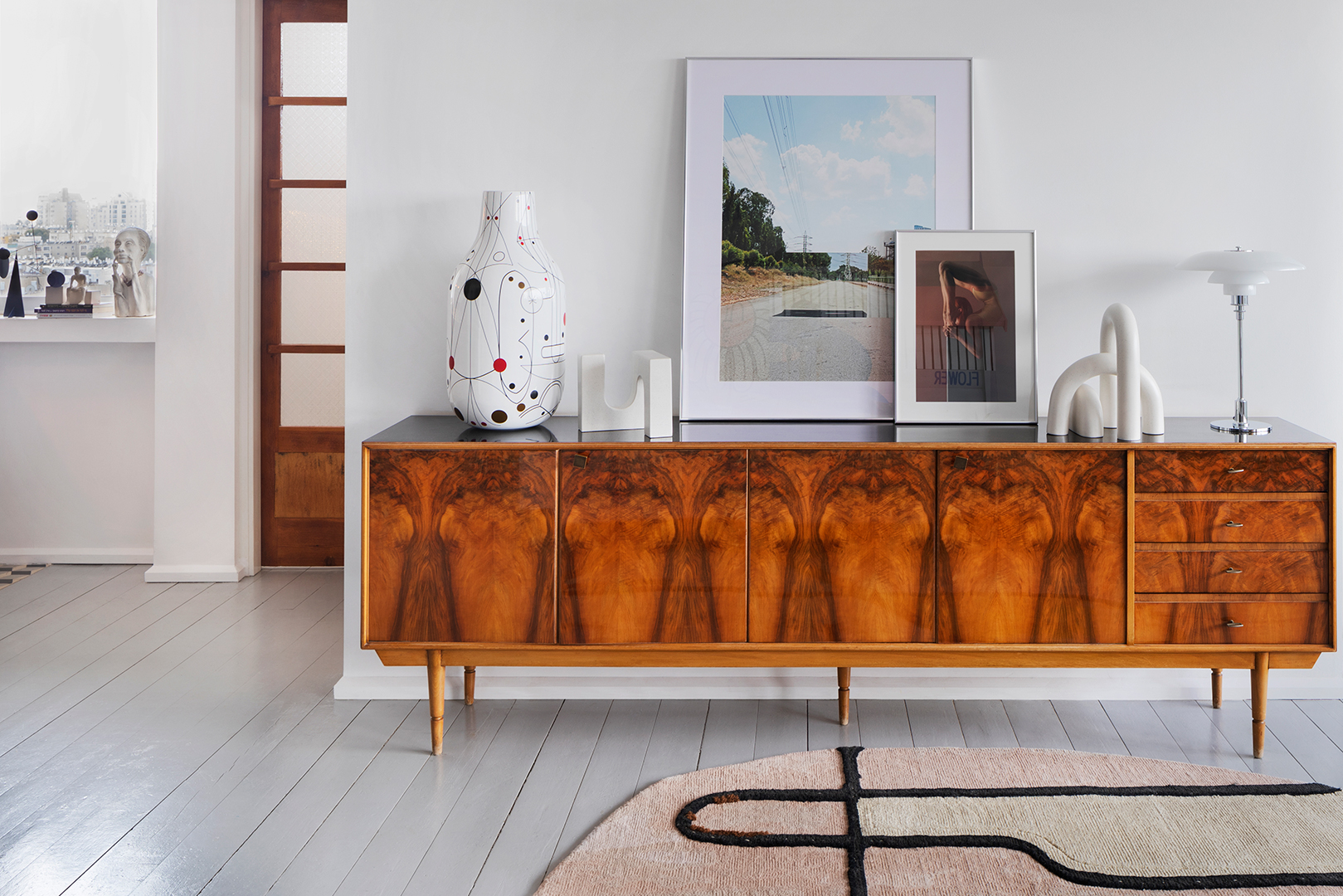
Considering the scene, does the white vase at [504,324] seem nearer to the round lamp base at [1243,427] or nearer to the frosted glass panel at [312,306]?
the round lamp base at [1243,427]

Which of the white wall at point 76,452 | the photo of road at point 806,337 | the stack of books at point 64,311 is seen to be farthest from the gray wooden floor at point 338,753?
the stack of books at point 64,311

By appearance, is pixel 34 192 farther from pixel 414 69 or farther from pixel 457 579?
pixel 457 579

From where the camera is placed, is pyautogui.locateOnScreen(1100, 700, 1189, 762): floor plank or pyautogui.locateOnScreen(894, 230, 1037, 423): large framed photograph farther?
pyautogui.locateOnScreen(894, 230, 1037, 423): large framed photograph

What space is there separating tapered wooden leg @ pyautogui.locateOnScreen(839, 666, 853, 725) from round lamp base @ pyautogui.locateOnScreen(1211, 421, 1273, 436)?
3.72ft

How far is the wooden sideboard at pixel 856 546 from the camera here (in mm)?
2420

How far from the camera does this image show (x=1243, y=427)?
100 inches

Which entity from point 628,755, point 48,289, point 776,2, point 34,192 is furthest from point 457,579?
point 34,192

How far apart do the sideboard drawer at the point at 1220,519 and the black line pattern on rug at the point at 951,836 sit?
571 mm

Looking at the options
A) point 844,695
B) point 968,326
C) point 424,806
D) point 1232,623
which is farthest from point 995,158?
point 424,806

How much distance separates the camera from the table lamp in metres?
2.55

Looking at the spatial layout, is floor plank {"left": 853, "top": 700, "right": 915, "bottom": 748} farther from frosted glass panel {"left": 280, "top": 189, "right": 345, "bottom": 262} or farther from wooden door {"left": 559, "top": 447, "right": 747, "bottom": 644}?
frosted glass panel {"left": 280, "top": 189, "right": 345, "bottom": 262}

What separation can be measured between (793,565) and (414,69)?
67.7 inches

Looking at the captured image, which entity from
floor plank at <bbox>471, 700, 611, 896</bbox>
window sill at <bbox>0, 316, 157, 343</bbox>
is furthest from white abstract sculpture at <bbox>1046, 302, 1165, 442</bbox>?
window sill at <bbox>0, 316, 157, 343</bbox>

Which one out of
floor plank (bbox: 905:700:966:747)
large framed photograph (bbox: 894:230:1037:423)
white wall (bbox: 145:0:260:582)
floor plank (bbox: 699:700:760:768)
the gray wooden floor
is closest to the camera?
the gray wooden floor
